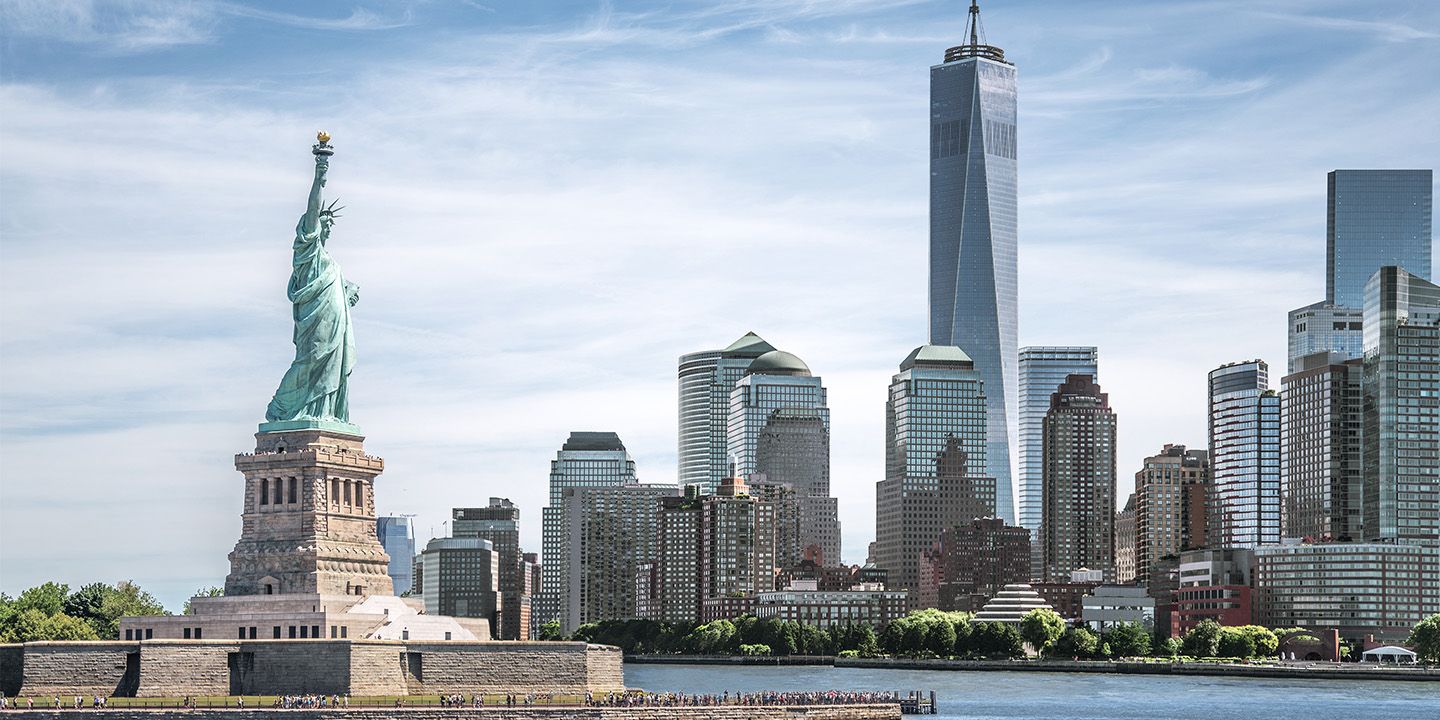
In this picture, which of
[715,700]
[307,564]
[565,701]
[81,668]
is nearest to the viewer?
[81,668]

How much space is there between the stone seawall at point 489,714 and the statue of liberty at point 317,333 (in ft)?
117

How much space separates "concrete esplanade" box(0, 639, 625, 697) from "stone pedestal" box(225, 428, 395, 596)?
53.2ft

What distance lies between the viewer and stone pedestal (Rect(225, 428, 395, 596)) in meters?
139

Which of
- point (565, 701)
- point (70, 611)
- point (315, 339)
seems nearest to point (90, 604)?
point (70, 611)

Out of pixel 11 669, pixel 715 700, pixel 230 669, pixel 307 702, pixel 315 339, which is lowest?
pixel 715 700

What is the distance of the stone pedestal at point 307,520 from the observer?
138875 mm

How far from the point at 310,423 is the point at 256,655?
25.5 meters

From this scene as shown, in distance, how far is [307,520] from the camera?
5517 inches

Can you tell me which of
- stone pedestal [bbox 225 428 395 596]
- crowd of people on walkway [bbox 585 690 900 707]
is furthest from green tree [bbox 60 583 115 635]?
crowd of people on walkway [bbox 585 690 900 707]

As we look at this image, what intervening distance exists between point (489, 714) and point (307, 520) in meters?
30.7

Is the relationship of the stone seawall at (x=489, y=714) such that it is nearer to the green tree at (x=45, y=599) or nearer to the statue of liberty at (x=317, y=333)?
the statue of liberty at (x=317, y=333)

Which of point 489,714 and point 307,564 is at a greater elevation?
point 307,564

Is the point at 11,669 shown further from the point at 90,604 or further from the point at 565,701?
the point at 90,604

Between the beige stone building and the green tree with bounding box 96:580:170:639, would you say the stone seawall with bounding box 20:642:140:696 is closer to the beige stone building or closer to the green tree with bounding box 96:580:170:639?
the beige stone building
